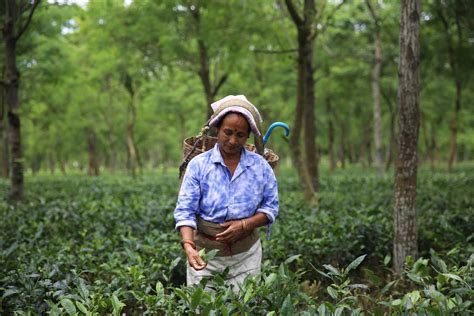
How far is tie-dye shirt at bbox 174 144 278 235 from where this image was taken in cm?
257

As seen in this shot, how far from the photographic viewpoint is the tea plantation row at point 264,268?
247 centimetres

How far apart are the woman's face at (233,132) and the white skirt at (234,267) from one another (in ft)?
2.26

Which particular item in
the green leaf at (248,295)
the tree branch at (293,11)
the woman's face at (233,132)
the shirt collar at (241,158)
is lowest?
the green leaf at (248,295)

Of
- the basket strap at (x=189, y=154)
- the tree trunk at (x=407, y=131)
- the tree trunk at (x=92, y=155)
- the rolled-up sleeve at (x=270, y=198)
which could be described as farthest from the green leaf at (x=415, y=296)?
the tree trunk at (x=92, y=155)

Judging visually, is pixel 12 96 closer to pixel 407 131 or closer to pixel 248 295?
pixel 407 131

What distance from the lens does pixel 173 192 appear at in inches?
440

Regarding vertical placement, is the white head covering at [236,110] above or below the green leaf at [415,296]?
above

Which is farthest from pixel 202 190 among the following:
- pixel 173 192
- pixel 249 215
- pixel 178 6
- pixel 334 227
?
pixel 178 6

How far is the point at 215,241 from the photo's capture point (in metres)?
2.68

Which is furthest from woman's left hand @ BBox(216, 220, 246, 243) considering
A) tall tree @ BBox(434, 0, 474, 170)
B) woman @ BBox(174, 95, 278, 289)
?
tall tree @ BBox(434, 0, 474, 170)

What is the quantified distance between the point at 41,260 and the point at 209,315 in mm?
2274

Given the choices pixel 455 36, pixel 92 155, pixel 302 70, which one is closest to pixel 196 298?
pixel 302 70

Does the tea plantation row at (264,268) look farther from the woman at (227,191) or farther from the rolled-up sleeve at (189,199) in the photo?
the rolled-up sleeve at (189,199)

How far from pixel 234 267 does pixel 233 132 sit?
2.90ft
